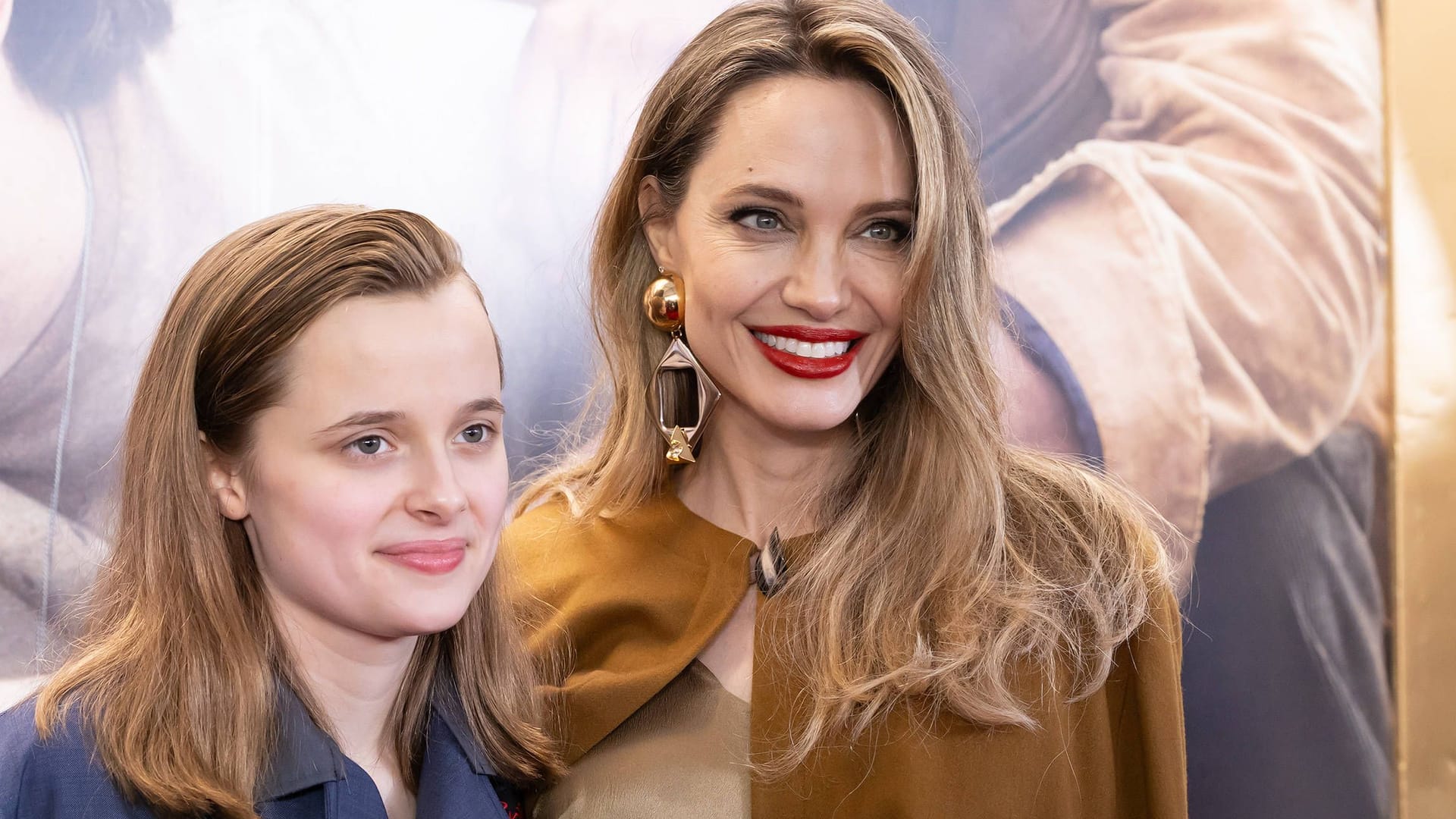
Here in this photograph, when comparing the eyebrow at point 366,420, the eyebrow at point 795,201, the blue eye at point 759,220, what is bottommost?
the eyebrow at point 366,420

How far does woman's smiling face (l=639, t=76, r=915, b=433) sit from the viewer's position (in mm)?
2006

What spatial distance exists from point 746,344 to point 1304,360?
1.70 m

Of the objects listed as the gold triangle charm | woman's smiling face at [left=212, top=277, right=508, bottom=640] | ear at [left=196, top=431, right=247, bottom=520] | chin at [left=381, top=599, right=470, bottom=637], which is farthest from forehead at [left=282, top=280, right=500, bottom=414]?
the gold triangle charm

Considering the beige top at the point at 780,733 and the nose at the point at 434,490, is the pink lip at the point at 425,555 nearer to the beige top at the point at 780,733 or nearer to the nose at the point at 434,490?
the nose at the point at 434,490

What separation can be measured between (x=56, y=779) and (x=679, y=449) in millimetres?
1052

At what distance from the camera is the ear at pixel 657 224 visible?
224cm

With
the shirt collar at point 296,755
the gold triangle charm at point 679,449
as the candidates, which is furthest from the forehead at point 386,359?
the gold triangle charm at point 679,449

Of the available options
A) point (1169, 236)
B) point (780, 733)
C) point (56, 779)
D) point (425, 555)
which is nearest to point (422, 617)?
point (425, 555)

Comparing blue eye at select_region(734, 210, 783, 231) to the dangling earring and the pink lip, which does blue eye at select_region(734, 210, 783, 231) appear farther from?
the pink lip

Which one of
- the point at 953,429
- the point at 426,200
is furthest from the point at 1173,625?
the point at 426,200

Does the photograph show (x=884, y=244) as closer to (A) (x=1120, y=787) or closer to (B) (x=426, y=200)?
(A) (x=1120, y=787)

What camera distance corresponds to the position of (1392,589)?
3.16 metres

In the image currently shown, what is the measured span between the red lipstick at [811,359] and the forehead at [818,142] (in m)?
0.20

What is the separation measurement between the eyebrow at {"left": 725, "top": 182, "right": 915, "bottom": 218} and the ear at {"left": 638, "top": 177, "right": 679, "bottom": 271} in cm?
23
